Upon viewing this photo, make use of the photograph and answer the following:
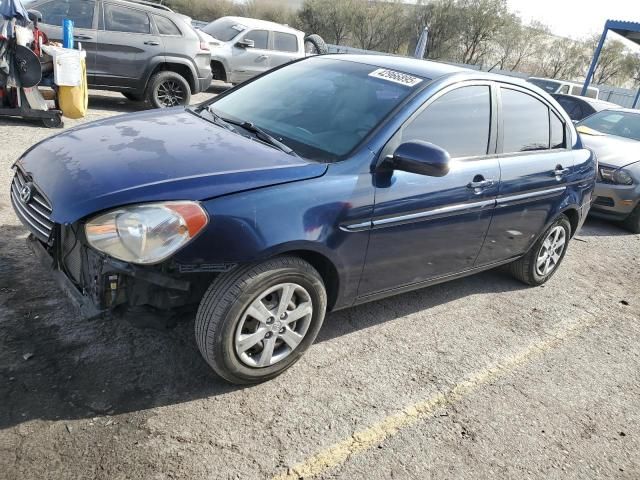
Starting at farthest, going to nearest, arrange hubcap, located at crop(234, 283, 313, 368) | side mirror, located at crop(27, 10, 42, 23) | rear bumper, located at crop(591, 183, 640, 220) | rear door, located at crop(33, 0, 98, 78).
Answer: rear door, located at crop(33, 0, 98, 78) < side mirror, located at crop(27, 10, 42, 23) < rear bumper, located at crop(591, 183, 640, 220) < hubcap, located at crop(234, 283, 313, 368)

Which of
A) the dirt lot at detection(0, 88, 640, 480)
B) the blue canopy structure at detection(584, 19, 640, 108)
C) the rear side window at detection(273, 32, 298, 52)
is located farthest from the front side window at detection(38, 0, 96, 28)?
the blue canopy structure at detection(584, 19, 640, 108)

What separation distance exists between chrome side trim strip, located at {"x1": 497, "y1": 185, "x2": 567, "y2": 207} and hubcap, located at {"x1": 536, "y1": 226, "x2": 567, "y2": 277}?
0.41 metres

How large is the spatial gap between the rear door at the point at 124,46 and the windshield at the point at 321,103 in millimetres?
5579

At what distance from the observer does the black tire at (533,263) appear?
4.46 m

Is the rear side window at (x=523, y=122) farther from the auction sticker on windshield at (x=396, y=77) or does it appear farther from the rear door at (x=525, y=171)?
the auction sticker on windshield at (x=396, y=77)

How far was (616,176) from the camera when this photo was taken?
6.89 m

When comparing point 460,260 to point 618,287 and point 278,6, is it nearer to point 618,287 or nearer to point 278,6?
point 618,287

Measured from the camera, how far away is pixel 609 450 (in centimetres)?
284

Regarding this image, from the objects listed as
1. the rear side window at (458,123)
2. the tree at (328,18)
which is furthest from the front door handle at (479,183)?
the tree at (328,18)

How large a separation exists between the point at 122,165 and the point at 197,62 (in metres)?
7.31

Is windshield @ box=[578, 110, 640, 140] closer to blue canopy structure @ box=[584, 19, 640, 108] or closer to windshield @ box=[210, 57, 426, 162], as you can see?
windshield @ box=[210, 57, 426, 162]

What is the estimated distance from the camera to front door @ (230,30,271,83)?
38.4ft

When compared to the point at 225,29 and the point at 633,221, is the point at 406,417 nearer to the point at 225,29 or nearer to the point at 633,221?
the point at 633,221

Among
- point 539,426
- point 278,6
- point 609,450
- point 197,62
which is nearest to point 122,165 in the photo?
point 539,426
